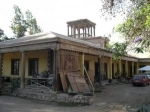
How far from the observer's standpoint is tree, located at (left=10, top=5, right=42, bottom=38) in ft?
155

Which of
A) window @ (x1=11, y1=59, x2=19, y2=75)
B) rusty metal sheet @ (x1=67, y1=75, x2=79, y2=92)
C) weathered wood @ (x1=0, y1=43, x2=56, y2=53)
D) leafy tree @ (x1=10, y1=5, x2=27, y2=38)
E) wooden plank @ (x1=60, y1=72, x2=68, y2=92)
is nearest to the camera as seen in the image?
rusty metal sheet @ (x1=67, y1=75, x2=79, y2=92)

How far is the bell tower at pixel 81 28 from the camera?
3173 centimetres

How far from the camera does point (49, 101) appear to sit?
44.2 ft

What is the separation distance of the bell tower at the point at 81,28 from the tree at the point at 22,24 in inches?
713

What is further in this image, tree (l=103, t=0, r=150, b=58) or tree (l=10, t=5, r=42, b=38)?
tree (l=10, t=5, r=42, b=38)

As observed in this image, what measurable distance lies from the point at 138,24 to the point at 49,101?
749 cm

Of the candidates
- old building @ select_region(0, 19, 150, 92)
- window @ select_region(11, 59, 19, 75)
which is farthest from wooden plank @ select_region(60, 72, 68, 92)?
window @ select_region(11, 59, 19, 75)

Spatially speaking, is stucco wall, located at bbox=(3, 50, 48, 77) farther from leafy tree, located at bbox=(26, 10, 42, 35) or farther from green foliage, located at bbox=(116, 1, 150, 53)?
leafy tree, located at bbox=(26, 10, 42, 35)

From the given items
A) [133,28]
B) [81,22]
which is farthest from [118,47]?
[81,22]

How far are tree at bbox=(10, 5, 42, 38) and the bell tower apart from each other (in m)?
18.1

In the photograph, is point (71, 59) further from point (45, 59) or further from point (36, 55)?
point (36, 55)

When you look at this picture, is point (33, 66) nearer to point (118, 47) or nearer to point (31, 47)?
point (31, 47)

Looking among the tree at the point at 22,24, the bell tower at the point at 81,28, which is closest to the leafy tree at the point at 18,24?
the tree at the point at 22,24

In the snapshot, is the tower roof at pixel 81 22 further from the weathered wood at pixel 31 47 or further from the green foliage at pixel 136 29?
the green foliage at pixel 136 29
